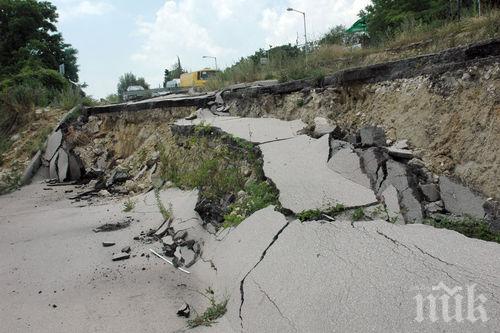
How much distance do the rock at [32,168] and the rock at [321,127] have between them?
8340 millimetres

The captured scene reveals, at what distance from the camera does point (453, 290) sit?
2.44 metres

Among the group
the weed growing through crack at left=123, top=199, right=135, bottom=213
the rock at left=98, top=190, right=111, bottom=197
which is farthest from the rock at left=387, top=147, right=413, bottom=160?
the rock at left=98, top=190, right=111, bottom=197

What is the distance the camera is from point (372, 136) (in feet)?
15.5

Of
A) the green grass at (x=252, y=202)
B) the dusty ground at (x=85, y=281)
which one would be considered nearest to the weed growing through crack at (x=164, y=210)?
the dusty ground at (x=85, y=281)

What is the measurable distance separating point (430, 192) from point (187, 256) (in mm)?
2547

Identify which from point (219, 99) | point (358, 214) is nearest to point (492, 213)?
point (358, 214)

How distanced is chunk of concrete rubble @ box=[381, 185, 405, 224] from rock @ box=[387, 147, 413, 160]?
54 centimetres

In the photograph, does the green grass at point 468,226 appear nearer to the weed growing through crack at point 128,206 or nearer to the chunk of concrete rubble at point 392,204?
the chunk of concrete rubble at point 392,204

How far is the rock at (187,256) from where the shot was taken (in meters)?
4.36

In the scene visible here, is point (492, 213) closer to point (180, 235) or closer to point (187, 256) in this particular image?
point (187, 256)

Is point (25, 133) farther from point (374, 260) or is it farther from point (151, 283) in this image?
point (374, 260)

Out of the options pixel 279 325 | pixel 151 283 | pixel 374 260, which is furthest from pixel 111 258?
pixel 374 260

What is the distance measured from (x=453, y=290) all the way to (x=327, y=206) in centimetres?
154

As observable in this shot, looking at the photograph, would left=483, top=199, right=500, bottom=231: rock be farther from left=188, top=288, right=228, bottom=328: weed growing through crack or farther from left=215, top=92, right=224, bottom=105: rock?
left=215, top=92, right=224, bottom=105: rock
